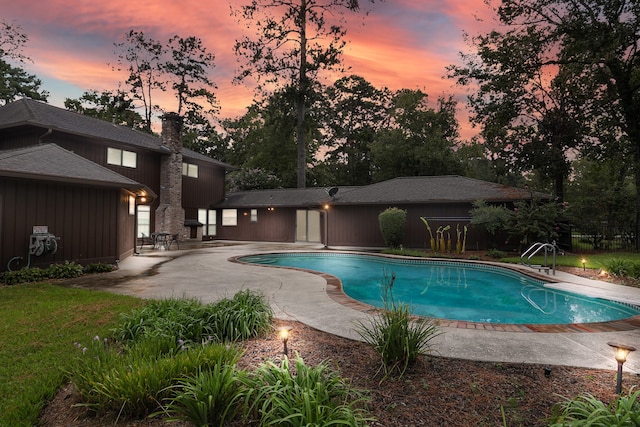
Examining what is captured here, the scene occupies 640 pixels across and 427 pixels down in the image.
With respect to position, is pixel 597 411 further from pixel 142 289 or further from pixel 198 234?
pixel 198 234

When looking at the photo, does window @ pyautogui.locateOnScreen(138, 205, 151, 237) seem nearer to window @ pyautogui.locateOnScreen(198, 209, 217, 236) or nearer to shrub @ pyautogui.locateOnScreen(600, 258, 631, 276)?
window @ pyautogui.locateOnScreen(198, 209, 217, 236)

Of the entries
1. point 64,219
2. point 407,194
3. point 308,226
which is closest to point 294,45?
point 308,226

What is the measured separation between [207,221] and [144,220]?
14.5 feet

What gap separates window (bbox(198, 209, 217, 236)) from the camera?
21525mm

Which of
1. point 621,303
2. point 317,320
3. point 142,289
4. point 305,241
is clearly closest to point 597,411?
point 317,320

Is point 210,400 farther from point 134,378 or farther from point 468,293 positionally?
point 468,293

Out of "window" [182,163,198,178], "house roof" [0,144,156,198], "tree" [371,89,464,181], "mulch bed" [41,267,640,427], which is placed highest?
"tree" [371,89,464,181]

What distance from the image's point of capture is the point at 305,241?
2019 cm

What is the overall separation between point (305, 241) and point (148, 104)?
19.8m

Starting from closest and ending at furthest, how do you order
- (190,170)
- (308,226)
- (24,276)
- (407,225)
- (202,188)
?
(24,276) → (407,225) → (308,226) → (190,170) → (202,188)

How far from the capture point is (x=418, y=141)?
2950cm

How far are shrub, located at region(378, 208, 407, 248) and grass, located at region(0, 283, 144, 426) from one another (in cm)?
1142

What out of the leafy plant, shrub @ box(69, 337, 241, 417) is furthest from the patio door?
shrub @ box(69, 337, 241, 417)

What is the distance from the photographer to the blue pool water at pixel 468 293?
6004 mm
